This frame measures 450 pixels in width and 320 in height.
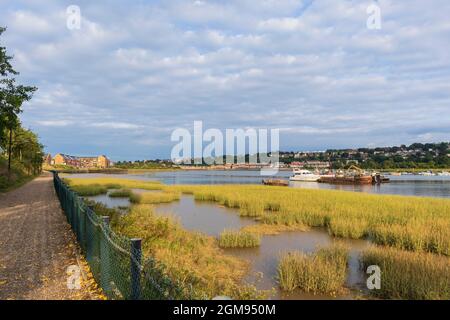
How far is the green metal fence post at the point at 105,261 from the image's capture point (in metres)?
5.82

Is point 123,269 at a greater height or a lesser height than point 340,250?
greater

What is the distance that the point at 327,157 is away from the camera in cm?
19925

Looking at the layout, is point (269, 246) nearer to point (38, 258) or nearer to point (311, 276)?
point (311, 276)

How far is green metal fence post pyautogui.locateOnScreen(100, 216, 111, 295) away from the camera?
19.1ft

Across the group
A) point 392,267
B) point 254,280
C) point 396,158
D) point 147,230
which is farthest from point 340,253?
point 396,158

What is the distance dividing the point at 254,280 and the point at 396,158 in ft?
638

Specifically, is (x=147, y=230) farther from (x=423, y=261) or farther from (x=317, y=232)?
(x=317, y=232)

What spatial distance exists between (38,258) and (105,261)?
3.16 meters

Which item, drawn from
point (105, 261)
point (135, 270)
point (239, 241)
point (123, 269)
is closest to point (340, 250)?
point (239, 241)

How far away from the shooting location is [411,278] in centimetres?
841

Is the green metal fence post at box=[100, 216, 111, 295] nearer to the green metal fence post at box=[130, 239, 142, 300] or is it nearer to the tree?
the green metal fence post at box=[130, 239, 142, 300]

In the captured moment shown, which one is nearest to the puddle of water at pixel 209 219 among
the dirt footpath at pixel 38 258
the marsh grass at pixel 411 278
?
the dirt footpath at pixel 38 258

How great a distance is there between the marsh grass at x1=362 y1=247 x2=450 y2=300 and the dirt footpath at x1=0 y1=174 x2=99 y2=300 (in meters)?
6.18
